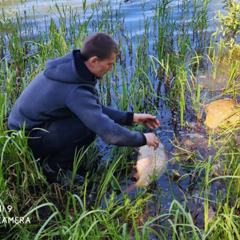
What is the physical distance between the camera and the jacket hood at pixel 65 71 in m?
2.45

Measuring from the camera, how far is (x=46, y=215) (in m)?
2.49

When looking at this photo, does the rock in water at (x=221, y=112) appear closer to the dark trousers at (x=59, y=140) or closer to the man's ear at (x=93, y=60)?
the dark trousers at (x=59, y=140)

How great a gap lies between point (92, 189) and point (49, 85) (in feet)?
2.59

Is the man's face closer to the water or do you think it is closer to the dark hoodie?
the dark hoodie

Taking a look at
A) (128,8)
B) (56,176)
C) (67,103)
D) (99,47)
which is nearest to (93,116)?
(67,103)

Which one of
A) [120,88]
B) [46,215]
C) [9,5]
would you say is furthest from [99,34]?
[9,5]

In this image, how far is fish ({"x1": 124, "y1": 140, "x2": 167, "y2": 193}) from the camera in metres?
2.73

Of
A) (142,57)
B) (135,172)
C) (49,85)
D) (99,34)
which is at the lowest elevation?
(135,172)

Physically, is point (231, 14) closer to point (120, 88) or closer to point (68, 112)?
point (120, 88)

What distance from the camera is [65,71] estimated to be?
8.11 ft

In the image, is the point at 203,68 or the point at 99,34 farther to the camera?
the point at 203,68

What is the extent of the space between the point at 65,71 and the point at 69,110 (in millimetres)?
306

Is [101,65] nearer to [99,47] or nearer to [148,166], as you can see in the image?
[99,47]

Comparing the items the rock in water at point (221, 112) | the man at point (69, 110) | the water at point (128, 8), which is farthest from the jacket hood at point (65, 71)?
the water at point (128, 8)
